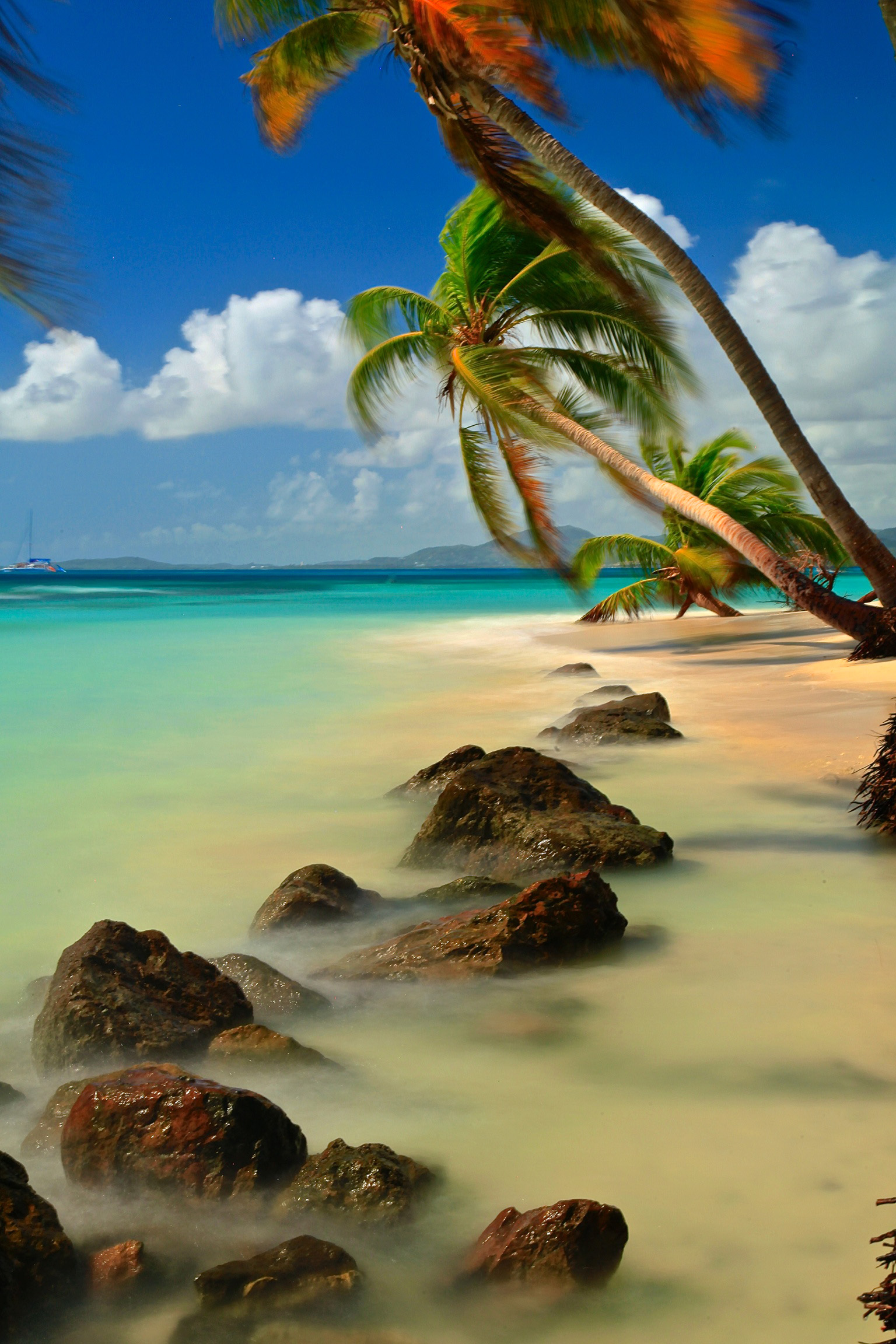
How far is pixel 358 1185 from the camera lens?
7.27 feet

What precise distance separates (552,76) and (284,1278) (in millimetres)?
7720

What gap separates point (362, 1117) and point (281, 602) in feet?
137

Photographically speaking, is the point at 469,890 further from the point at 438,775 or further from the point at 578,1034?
the point at 438,775

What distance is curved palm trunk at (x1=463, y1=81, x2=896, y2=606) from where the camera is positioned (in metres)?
8.78

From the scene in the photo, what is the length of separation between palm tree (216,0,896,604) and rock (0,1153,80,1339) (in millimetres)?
7002

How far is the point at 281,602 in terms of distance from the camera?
143 ft

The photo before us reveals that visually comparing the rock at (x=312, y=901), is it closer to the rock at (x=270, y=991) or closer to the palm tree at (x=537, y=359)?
the rock at (x=270, y=991)

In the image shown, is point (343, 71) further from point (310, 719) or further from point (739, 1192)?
A: point (739, 1192)

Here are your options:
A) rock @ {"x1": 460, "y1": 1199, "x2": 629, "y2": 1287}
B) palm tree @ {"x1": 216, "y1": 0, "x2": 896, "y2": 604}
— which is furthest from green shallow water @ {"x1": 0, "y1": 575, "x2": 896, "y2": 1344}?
palm tree @ {"x1": 216, "y1": 0, "x2": 896, "y2": 604}

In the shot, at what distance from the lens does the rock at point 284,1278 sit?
1913 millimetres

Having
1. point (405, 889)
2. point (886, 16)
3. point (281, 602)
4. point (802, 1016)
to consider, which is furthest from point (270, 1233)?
point (281, 602)

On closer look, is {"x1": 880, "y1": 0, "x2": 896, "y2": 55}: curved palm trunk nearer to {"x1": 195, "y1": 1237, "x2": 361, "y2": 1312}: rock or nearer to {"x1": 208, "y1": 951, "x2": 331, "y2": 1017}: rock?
{"x1": 208, "y1": 951, "x2": 331, "y2": 1017}: rock

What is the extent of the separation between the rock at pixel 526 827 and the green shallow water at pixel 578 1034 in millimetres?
205

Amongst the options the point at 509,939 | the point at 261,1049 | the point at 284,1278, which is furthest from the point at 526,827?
the point at 284,1278
